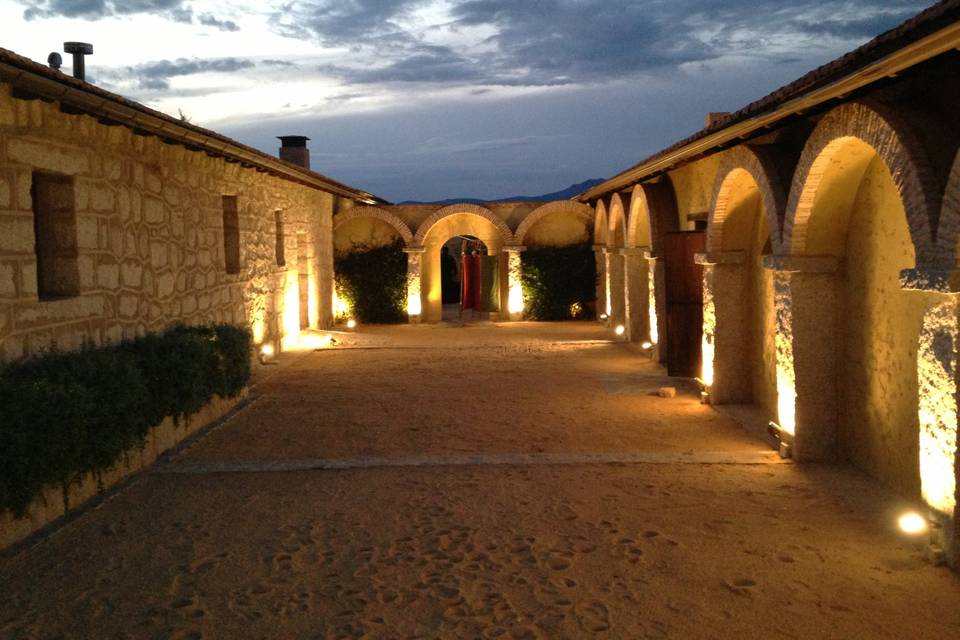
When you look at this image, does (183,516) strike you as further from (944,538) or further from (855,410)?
(855,410)

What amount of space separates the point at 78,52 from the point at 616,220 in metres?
10.2

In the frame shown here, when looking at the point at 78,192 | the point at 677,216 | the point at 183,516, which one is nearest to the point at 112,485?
the point at 183,516

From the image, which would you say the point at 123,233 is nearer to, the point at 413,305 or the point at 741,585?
the point at 741,585

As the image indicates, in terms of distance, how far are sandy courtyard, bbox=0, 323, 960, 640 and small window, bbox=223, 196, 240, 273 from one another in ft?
9.92

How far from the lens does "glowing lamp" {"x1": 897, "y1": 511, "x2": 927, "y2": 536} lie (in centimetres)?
513

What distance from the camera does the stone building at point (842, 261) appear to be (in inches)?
187

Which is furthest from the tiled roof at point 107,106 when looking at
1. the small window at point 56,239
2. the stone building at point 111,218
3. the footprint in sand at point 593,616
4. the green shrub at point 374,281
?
the green shrub at point 374,281

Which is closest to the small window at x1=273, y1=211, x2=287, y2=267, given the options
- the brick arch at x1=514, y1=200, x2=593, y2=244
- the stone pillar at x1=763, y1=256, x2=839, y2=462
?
the brick arch at x1=514, y1=200, x2=593, y2=244

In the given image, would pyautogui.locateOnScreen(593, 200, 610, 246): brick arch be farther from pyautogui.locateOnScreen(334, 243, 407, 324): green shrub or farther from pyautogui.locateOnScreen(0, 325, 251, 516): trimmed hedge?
pyautogui.locateOnScreen(0, 325, 251, 516): trimmed hedge

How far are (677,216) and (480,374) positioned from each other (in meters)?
3.80

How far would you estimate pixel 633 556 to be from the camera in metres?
5.00

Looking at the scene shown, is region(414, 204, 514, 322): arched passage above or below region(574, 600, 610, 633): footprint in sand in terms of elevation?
above

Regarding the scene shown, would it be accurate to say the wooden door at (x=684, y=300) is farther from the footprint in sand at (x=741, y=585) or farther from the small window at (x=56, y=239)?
the small window at (x=56, y=239)

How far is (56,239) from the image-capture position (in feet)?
21.3
